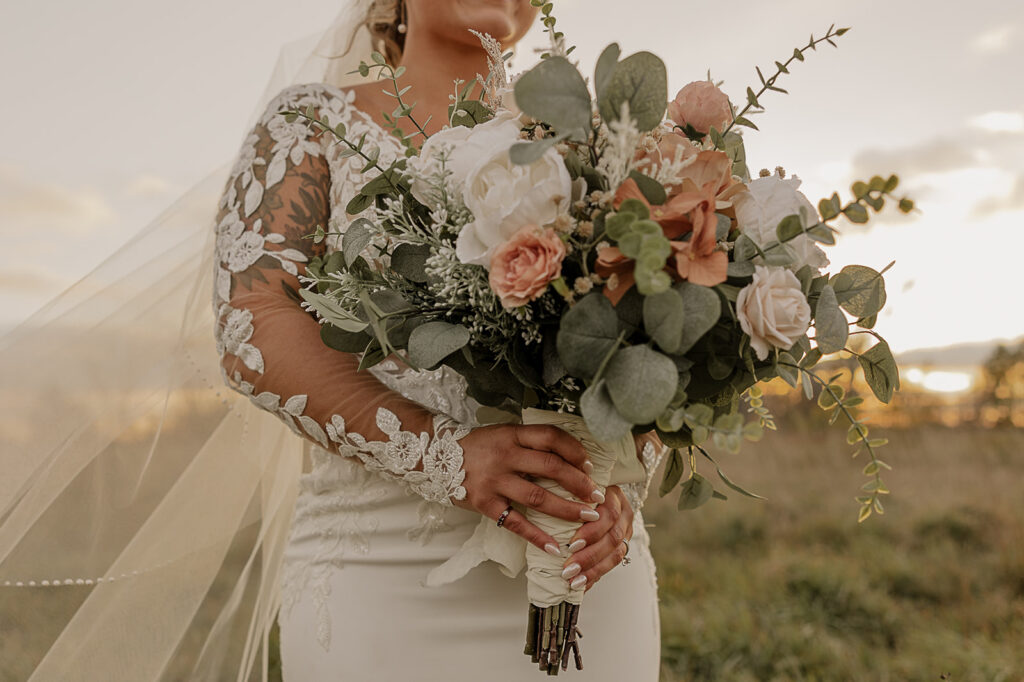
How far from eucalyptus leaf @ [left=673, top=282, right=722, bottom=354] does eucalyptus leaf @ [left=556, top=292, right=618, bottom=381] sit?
0.09m

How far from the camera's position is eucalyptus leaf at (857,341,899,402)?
47.3 inches

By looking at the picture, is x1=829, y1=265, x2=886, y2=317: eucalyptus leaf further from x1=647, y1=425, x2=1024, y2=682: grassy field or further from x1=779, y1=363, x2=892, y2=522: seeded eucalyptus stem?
x1=647, y1=425, x2=1024, y2=682: grassy field

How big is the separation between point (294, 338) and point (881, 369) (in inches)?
38.8

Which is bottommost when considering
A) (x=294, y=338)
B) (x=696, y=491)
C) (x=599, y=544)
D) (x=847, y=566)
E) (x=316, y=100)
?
(x=599, y=544)

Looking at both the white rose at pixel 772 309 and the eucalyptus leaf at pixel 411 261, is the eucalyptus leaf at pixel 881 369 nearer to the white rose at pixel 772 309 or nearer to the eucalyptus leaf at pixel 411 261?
the white rose at pixel 772 309

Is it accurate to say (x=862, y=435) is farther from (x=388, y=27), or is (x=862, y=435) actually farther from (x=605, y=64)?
(x=388, y=27)

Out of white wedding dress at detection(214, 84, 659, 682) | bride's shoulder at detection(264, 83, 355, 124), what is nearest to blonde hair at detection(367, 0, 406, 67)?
bride's shoulder at detection(264, 83, 355, 124)

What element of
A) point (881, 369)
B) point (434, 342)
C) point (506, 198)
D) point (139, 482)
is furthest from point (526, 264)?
point (139, 482)

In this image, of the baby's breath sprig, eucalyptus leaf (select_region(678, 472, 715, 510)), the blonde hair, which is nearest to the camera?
the baby's breath sprig

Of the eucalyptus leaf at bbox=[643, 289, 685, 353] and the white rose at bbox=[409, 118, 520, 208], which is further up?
the white rose at bbox=[409, 118, 520, 208]

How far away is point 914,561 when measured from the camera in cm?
455

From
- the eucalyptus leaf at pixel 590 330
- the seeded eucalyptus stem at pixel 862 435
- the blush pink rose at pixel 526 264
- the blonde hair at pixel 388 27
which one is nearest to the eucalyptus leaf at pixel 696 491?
the seeded eucalyptus stem at pixel 862 435

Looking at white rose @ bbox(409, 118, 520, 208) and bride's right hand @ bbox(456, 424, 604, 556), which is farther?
bride's right hand @ bbox(456, 424, 604, 556)

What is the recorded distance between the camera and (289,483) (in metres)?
2.07
